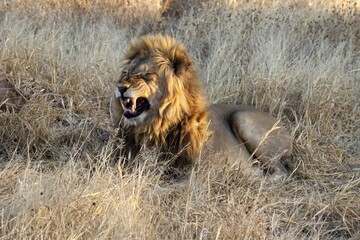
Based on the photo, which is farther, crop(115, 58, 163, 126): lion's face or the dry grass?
crop(115, 58, 163, 126): lion's face

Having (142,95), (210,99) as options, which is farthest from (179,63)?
(210,99)

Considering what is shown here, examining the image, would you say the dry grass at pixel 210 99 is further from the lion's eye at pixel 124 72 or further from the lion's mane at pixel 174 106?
the lion's eye at pixel 124 72

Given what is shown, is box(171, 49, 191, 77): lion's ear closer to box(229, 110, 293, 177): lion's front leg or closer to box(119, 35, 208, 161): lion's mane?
box(119, 35, 208, 161): lion's mane

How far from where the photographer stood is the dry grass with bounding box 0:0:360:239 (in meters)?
3.64

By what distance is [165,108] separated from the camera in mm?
4523

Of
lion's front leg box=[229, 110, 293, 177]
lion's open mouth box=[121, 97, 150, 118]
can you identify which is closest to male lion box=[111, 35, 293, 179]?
lion's open mouth box=[121, 97, 150, 118]

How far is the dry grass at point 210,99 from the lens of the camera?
364 centimetres

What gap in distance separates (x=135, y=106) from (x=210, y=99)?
1.78 meters

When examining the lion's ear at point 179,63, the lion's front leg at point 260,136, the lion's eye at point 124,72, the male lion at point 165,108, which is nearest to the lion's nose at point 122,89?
the male lion at point 165,108

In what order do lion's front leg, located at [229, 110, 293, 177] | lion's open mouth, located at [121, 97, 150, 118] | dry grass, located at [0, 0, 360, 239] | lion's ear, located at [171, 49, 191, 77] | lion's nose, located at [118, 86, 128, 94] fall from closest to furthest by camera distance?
dry grass, located at [0, 0, 360, 239]
lion's nose, located at [118, 86, 128, 94]
lion's open mouth, located at [121, 97, 150, 118]
lion's ear, located at [171, 49, 191, 77]
lion's front leg, located at [229, 110, 293, 177]

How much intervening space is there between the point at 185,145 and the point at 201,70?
2.30 meters

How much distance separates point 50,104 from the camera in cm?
550

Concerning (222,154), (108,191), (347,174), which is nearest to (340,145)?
(347,174)

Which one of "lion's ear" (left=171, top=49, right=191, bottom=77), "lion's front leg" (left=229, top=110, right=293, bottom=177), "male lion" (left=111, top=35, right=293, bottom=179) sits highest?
"lion's ear" (left=171, top=49, right=191, bottom=77)
